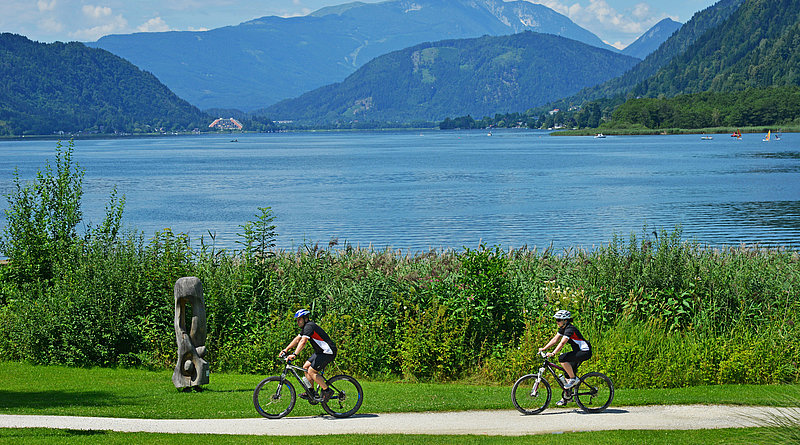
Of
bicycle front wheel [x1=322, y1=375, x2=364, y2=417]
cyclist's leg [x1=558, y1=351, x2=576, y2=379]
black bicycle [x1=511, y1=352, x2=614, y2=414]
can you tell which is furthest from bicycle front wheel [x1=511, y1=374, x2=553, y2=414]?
bicycle front wheel [x1=322, y1=375, x2=364, y2=417]

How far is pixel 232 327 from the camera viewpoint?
22094 millimetres

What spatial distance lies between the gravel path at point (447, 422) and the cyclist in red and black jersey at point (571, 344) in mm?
824

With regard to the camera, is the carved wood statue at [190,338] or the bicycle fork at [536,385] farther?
the carved wood statue at [190,338]

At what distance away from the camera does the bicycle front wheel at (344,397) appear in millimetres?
15133

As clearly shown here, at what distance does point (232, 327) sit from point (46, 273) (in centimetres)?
916

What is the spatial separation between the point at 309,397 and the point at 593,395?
5.04 metres

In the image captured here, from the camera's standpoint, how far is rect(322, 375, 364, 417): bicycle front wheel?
596 inches

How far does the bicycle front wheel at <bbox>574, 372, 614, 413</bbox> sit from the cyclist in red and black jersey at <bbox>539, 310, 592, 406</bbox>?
0.28 metres

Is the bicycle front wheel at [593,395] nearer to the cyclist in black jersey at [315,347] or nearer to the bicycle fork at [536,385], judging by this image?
the bicycle fork at [536,385]

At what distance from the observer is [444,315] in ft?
69.2

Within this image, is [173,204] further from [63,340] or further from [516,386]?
[516,386]

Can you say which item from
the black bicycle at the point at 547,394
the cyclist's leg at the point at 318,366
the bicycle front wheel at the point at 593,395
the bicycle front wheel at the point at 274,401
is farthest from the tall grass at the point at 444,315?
the cyclist's leg at the point at 318,366

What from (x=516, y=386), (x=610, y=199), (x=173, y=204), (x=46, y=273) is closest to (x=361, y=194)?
(x=173, y=204)

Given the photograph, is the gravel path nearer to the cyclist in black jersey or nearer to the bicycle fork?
the bicycle fork
